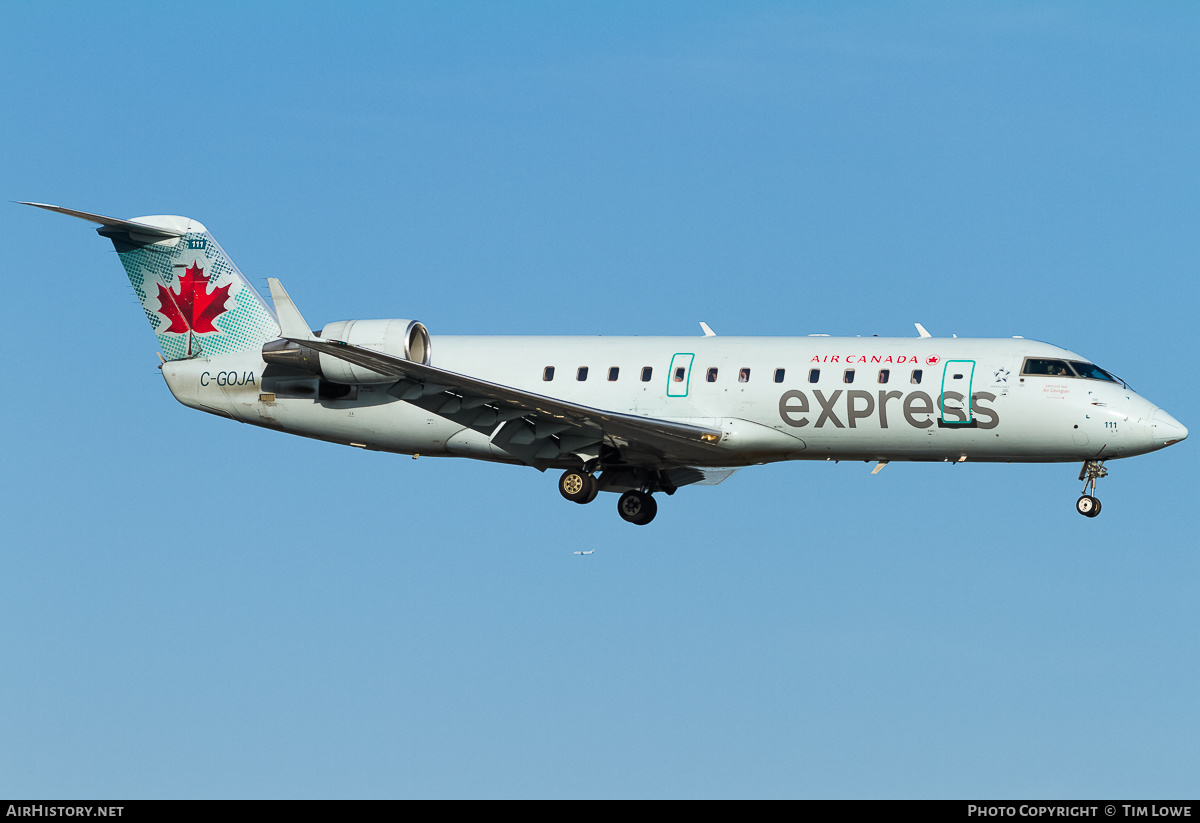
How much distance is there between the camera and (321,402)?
39.9 meters

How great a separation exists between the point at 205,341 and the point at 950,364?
17257 millimetres

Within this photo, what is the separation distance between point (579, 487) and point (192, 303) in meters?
10.5

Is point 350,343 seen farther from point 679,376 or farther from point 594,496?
point 679,376

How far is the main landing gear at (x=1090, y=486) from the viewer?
119 feet

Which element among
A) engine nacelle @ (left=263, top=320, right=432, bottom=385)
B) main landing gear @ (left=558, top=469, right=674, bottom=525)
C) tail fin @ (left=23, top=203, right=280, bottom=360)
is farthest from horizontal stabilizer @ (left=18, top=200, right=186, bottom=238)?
main landing gear @ (left=558, top=469, right=674, bottom=525)

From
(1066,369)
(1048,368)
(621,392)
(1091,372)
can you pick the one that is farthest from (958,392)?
(621,392)

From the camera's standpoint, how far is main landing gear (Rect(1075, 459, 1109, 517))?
1422 inches

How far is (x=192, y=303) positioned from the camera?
4134 cm

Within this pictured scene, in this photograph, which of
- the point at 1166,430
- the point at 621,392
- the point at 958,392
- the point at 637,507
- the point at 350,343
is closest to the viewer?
the point at 1166,430

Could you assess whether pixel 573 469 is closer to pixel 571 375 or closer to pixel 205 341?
pixel 571 375

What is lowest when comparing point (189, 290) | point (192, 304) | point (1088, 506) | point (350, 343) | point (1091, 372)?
point (1088, 506)
